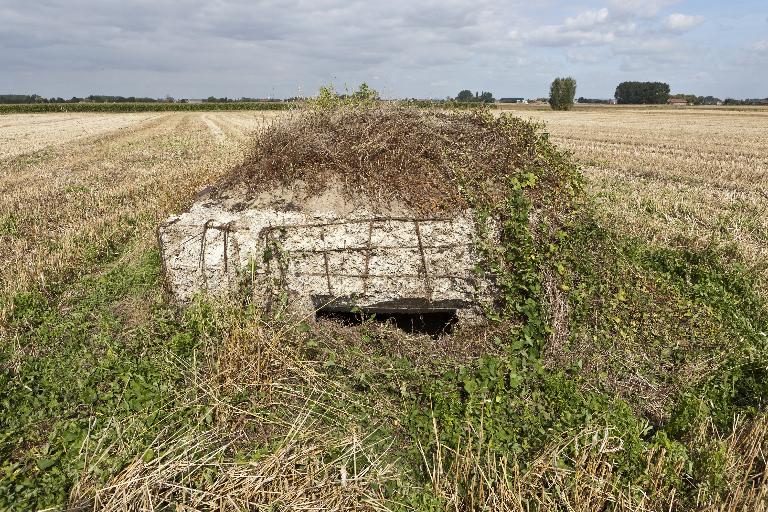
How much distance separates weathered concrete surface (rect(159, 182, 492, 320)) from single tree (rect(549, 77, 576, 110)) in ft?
214

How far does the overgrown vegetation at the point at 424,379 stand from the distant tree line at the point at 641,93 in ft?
356

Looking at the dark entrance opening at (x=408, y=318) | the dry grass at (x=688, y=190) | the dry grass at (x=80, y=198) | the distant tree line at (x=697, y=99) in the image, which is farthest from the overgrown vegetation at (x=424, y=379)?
the distant tree line at (x=697, y=99)

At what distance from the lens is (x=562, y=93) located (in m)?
64.7

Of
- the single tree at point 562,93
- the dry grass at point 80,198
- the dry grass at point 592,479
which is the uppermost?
the single tree at point 562,93

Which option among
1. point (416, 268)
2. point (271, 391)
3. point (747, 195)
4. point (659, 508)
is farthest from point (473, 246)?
point (747, 195)

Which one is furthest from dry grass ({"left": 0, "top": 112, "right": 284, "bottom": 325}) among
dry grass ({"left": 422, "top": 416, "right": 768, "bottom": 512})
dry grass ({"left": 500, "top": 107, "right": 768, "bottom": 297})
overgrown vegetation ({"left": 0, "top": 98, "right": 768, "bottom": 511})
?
dry grass ({"left": 500, "top": 107, "right": 768, "bottom": 297})

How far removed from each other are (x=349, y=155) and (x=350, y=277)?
1.53m

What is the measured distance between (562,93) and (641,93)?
2097 inches

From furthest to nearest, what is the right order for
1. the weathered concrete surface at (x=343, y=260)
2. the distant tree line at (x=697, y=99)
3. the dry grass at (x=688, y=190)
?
the distant tree line at (x=697, y=99) < the dry grass at (x=688, y=190) < the weathered concrete surface at (x=343, y=260)

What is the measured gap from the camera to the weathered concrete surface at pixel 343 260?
562 centimetres

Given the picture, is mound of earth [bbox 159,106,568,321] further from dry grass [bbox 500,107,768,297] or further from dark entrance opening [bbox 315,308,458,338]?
dry grass [bbox 500,107,768,297]

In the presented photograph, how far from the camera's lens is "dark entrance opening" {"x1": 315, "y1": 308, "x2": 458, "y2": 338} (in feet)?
19.3

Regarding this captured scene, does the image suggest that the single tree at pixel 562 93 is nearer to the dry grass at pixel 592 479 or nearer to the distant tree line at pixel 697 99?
the distant tree line at pixel 697 99

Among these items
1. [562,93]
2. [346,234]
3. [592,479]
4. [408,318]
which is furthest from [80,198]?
[562,93]
